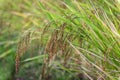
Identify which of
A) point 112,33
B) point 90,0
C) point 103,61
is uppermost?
point 90,0

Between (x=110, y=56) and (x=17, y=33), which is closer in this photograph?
(x=110, y=56)

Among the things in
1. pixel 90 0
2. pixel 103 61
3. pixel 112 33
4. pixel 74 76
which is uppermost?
pixel 90 0

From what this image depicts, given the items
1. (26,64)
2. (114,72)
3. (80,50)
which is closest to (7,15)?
(26,64)

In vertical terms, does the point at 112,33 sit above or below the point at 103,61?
above

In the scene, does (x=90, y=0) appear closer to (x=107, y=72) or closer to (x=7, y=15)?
(x=107, y=72)

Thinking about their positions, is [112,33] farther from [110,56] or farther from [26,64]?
[26,64]

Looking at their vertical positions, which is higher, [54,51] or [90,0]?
[90,0]

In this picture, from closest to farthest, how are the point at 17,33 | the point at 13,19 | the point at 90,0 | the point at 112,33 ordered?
the point at 112,33 < the point at 90,0 < the point at 17,33 < the point at 13,19

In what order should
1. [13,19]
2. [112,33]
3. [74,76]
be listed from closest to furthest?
[112,33] → [74,76] → [13,19]

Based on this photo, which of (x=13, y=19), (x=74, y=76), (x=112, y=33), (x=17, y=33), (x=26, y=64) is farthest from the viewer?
(x=13, y=19)

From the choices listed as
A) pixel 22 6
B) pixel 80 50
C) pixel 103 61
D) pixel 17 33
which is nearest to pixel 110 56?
pixel 103 61
